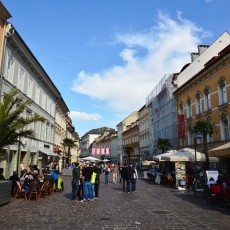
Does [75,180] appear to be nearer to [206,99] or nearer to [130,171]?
[130,171]

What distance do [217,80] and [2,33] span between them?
18462 millimetres

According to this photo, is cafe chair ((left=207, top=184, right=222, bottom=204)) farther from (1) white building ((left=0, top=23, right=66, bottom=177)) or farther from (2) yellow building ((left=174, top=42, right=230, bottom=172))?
(1) white building ((left=0, top=23, right=66, bottom=177))

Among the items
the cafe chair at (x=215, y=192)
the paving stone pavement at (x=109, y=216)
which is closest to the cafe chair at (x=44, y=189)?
the paving stone pavement at (x=109, y=216)

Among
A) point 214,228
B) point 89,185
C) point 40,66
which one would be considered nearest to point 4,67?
point 40,66

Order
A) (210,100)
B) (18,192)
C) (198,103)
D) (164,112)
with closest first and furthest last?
(18,192)
(210,100)
(198,103)
(164,112)

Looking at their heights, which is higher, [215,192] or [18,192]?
[215,192]

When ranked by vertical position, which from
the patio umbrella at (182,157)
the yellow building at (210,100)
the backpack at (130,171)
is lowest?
the backpack at (130,171)

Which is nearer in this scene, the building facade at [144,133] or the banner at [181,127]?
the banner at [181,127]

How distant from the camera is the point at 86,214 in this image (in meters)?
9.35

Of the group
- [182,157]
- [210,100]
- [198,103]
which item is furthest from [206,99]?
[182,157]

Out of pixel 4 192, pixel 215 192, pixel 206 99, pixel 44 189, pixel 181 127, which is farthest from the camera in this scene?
pixel 181 127

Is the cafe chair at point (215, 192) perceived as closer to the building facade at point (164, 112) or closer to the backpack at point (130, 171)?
the backpack at point (130, 171)

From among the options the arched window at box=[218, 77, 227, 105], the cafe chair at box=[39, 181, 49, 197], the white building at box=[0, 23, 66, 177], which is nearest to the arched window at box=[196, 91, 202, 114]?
the arched window at box=[218, 77, 227, 105]

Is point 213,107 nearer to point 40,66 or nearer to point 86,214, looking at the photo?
point 40,66
